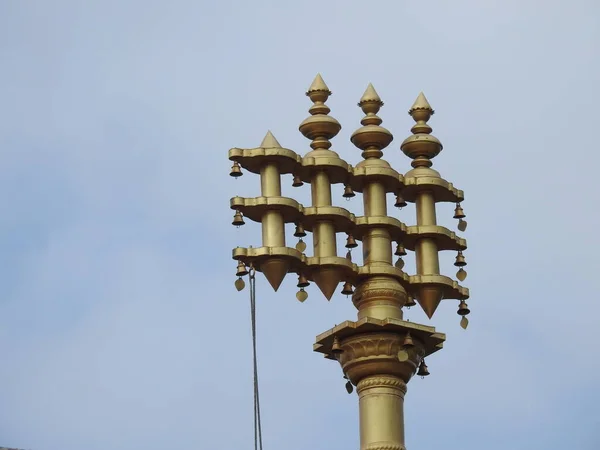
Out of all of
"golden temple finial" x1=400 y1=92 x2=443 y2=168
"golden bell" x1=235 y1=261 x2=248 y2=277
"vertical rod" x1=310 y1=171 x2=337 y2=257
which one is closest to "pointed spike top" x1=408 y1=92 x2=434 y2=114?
"golden temple finial" x1=400 y1=92 x2=443 y2=168

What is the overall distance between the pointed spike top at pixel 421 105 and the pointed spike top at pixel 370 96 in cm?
60

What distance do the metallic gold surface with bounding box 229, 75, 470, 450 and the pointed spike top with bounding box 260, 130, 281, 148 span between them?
1cm

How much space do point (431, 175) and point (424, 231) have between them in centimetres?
86

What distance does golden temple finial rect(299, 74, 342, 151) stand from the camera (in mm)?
38750

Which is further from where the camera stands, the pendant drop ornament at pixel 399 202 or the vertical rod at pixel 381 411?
the pendant drop ornament at pixel 399 202

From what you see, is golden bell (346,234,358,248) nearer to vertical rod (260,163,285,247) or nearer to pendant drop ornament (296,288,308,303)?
pendant drop ornament (296,288,308,303)

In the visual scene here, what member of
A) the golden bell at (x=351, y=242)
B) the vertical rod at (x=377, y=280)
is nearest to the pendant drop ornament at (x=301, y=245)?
the golden bell at (x=351, y=242)

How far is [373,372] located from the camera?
124 feet

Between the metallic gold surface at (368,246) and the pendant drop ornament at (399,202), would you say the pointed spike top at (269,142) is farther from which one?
the pendant drop ornament at (399,202)

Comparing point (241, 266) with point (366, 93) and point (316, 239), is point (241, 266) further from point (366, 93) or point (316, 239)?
point (366, 93)

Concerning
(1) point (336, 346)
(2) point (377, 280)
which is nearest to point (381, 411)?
(1) point (336, 346)

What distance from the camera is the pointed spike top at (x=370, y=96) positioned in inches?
1555

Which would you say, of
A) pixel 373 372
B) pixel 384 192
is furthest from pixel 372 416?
pixel 384 192

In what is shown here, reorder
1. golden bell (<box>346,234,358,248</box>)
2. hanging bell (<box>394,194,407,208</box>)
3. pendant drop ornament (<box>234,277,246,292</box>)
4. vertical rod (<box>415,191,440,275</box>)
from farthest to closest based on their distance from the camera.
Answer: hanging bell (<box>394,194,407,208</box>) < vertical rod (<box>415,191,440,275</box>) < golden bell (<box>346,234,358,248</box>) < pendant drop ornament (<box>234,277,246,292</box>)
